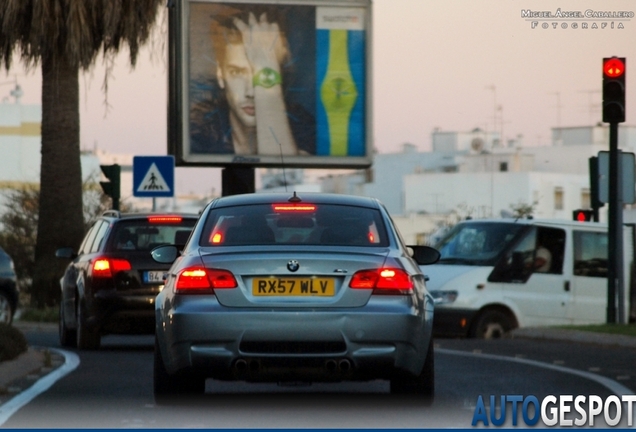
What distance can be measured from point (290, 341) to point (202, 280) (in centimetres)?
69

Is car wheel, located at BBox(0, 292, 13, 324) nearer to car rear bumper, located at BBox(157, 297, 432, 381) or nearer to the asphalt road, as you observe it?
the asphalt road

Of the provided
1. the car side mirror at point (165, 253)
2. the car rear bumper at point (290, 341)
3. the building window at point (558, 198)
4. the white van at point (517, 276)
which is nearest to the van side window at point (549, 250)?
the white van at point (517, 276)

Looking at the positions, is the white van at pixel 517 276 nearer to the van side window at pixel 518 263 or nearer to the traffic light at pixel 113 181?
the van side window at pixel 518 263

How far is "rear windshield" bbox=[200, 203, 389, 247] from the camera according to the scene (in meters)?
10.7

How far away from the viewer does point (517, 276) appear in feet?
67.3

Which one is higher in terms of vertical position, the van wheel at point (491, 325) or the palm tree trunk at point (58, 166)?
the palm tree trunk at point (58, 166)

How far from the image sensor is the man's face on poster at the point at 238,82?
2997cm

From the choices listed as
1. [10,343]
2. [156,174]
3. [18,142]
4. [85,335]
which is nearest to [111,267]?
[85,335]

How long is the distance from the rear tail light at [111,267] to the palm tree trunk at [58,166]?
11.2 metres

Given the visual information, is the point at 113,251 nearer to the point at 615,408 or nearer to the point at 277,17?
the point at 615,408

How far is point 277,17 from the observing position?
99.0ft

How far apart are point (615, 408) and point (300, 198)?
100 inches

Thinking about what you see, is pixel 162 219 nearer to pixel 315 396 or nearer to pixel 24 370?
pixel 24 370

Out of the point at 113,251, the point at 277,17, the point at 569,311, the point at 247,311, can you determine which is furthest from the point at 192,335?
the point at 277,17
